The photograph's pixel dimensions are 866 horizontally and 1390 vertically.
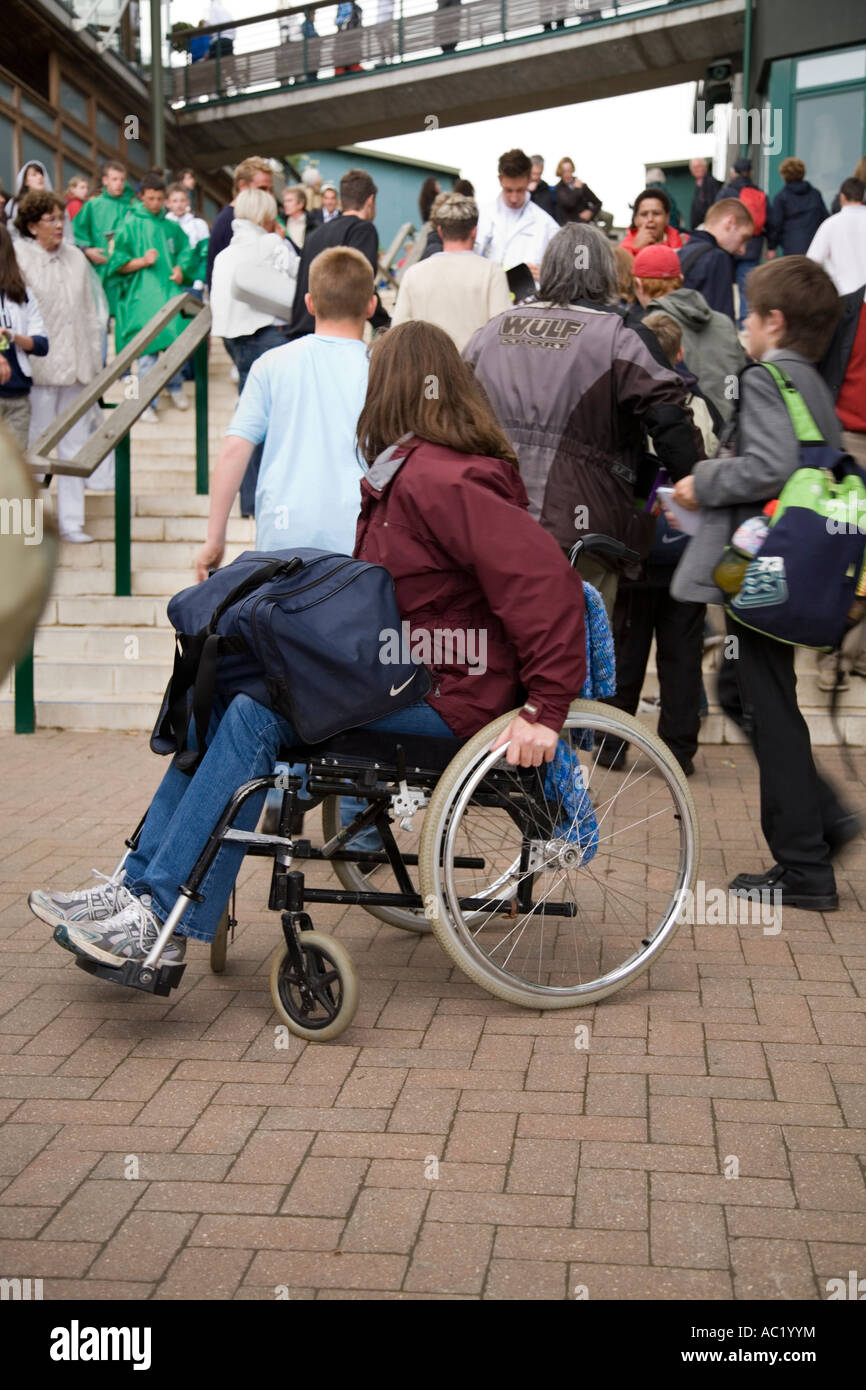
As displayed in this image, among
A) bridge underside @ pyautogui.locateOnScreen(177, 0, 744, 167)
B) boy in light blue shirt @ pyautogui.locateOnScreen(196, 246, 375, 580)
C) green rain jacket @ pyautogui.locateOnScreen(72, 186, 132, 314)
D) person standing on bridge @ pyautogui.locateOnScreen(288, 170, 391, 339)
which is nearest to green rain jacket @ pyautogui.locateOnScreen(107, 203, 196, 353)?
green rain jacket @ pyautogui.locateOnScreen(72, 186, 132, 314)

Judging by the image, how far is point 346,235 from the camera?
26.7 feet

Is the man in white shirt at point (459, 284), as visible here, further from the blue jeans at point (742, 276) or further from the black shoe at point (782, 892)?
the blue jeans at point (742, 276)

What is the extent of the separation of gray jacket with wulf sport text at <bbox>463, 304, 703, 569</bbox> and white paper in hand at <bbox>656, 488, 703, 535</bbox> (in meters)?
0.32

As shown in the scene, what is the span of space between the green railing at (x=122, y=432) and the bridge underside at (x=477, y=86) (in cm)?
1776

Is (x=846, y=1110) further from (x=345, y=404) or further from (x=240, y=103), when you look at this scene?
(x=240, y=103)

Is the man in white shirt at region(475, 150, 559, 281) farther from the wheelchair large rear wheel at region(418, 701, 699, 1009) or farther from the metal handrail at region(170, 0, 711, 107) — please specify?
the metal handrail at region(170, 0, 711, 107)

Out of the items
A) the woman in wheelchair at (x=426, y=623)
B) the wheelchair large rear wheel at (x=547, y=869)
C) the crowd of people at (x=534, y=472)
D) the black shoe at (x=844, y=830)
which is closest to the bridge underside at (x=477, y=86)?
the crowd of people at (x=534, y=472)

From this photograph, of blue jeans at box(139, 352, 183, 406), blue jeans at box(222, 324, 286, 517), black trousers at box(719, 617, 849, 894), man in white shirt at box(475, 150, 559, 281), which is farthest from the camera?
blue jeans at box(139, 352, 183, 406)

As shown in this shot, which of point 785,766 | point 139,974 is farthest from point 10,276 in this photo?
point 139,974

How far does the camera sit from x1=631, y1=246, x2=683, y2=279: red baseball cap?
21.5ft

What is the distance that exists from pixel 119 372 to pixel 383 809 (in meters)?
5.01

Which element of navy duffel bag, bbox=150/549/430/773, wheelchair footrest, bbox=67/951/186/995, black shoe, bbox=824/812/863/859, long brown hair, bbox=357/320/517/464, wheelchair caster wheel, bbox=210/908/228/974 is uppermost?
long brown hair, bbox=357/320/517/464

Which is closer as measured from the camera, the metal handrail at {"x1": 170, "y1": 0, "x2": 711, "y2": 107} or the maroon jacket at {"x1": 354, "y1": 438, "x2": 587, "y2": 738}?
the maroon jacket at {"x1": 354, "y1": 438, "x2": 587, "y2": 738}

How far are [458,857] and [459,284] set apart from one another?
3.72 meters
